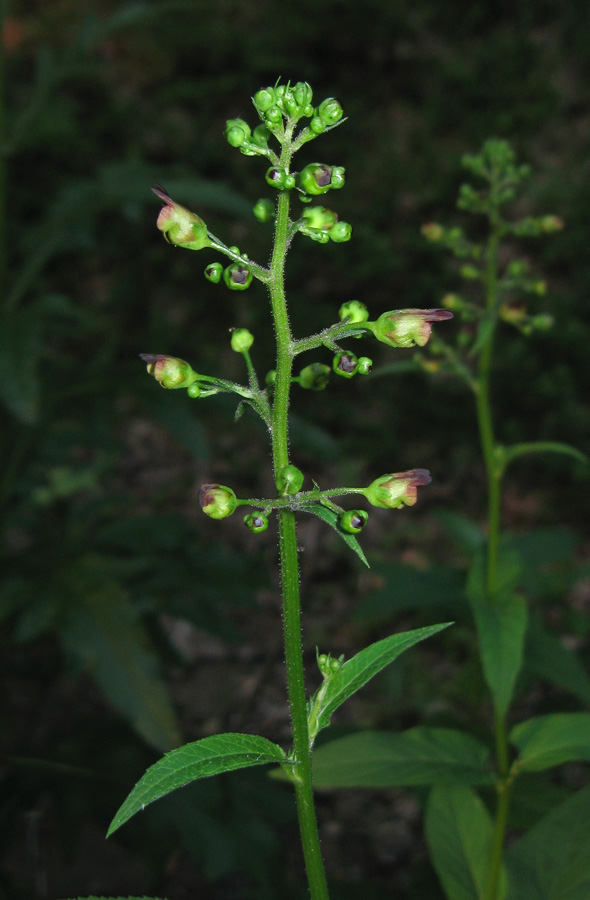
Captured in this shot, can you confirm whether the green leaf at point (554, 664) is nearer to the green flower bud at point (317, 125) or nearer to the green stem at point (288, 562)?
the green stem at point (288, 562)

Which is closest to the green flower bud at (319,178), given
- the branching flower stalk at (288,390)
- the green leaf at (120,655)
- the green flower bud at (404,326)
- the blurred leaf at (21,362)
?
the branching flower stalk at (288,390)

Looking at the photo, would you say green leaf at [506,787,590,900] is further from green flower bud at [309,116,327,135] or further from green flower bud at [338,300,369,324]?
green flower bud at [309,116,327,135]

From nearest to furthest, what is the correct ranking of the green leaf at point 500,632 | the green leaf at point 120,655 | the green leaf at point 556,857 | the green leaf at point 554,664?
the green leaf at point 556,857 < the green leaf at point 500,632 < the green leaf at point 554,664 < the green leaf at point 120,655

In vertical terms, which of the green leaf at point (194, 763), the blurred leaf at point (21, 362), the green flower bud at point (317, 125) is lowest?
the green leaf at point (194, 763)

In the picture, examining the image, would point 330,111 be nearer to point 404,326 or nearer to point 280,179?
point 280,179

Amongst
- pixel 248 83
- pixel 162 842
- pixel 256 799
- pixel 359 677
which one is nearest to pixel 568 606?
pixel 256 799

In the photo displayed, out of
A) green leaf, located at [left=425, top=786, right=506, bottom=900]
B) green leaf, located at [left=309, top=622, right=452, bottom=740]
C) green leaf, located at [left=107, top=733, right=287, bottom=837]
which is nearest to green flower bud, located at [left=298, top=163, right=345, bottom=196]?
green leaf, located at [left=309, top=622, right=452, bottom=740]

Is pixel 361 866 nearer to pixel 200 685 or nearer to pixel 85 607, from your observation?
pixel 200 685
